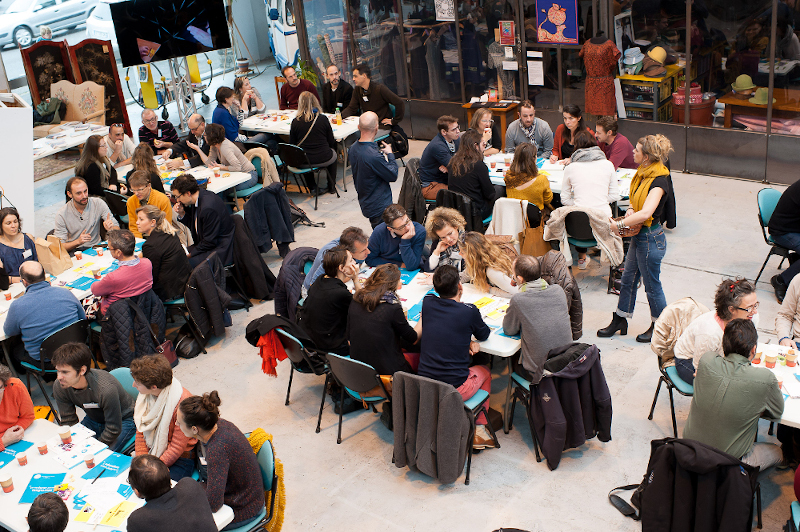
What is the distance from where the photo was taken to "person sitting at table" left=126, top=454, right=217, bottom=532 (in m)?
3.27

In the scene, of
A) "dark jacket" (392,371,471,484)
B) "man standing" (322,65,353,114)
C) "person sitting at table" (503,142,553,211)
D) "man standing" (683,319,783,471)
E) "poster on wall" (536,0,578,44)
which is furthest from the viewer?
"man standing" (322,65,353,114)

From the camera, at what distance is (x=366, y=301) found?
4621 mm

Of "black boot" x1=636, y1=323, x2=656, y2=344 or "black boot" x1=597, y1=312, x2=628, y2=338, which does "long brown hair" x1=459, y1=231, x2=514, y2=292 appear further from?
"black boot" x1=636, y1=323, x2=656, y2=344

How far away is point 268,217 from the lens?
291 inches

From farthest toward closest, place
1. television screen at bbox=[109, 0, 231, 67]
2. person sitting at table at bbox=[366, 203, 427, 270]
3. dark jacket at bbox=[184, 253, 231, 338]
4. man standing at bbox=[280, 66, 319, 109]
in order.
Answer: television screen at bbox=[109, 0, 231, 67]
man standing at bbox=[280, 66, 319, 109]
dark jacket at bbox=[184, 253, 231, 338]
person sitting at table at bbox=[366, 203, 427, 270]

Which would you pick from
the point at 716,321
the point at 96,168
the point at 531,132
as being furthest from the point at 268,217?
the point at 716,321

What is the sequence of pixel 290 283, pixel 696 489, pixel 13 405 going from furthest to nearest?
1. pixel 290 283
2. pixel 13 405
3. pixel 696 489

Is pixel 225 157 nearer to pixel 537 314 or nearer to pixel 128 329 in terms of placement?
pixel 128 329

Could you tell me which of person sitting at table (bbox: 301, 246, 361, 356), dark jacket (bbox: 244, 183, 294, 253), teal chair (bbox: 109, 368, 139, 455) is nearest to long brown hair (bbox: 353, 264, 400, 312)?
person sitting at table (bbox: 301, 246, 361, 356)

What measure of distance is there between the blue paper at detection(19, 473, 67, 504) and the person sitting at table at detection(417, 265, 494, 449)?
208 cm

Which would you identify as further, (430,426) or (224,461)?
(430,426)

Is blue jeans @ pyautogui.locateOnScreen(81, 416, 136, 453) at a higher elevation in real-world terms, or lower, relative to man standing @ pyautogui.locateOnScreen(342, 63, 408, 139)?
lower

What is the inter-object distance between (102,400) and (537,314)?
2.63 metres

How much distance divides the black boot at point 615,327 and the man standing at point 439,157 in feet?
7.05
